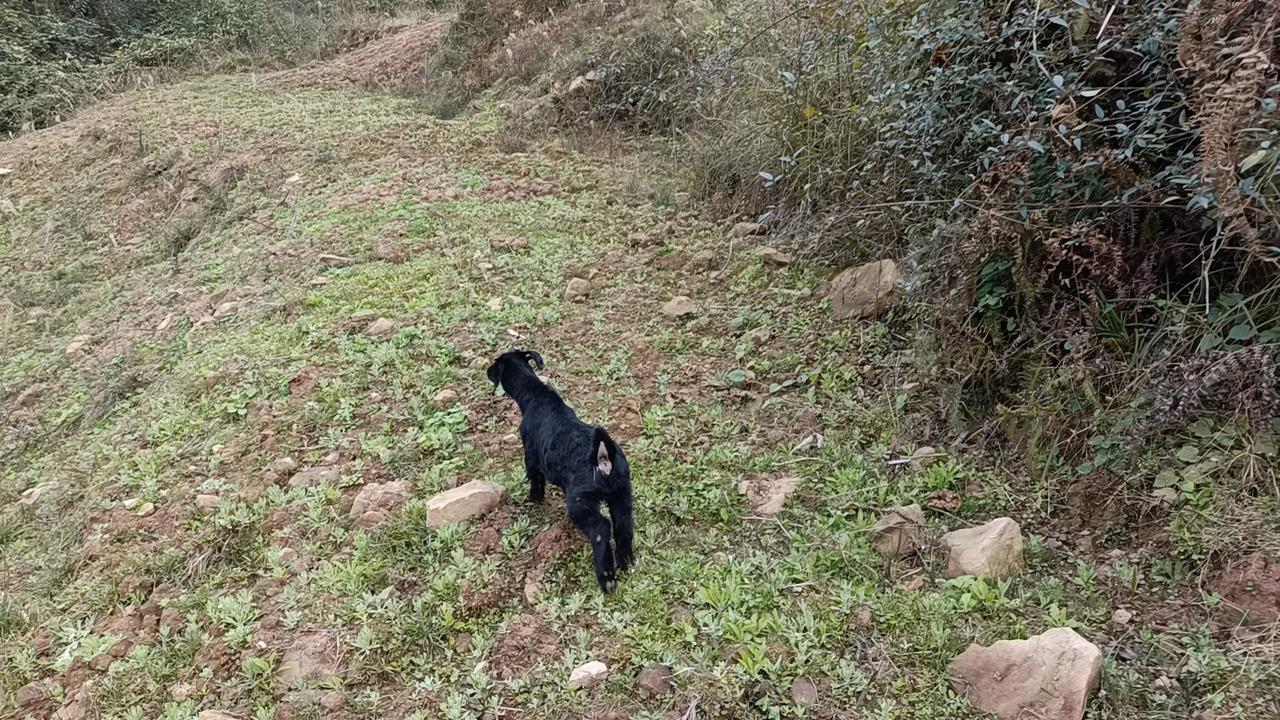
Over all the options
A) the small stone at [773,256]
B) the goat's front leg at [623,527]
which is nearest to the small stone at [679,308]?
the small stone at [773,256]

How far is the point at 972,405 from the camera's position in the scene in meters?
3.16

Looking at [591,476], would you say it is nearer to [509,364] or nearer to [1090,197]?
[509,364]

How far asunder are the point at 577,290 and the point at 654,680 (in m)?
3.09

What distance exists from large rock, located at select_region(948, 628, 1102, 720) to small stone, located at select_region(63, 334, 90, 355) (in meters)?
6.12

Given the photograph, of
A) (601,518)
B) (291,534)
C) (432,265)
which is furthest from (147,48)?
(601,518)

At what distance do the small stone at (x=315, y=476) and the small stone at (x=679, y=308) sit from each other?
2074mm

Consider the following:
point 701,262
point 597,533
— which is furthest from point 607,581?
point 701,262

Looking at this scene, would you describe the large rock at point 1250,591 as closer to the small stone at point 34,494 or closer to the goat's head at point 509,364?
the goat's head at point 509,364

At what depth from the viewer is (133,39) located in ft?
48.7

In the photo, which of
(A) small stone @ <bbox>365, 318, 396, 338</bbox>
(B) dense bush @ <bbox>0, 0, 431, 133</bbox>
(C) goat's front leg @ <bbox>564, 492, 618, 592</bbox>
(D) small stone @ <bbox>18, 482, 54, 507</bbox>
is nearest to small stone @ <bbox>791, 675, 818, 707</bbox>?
(C) goat's front leg @ <bbox>564, 492, 618, 592</bbox>

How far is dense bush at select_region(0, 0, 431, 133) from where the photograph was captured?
1251 centimetres

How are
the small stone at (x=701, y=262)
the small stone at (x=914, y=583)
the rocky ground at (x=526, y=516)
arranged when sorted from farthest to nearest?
the small stone at (x=701, y=262) < the small stone at (x=914, y=583) < the rocky ground at (x=526, y=516)

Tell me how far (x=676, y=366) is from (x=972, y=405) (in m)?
1.51

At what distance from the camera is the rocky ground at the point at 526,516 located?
7.41 feet
